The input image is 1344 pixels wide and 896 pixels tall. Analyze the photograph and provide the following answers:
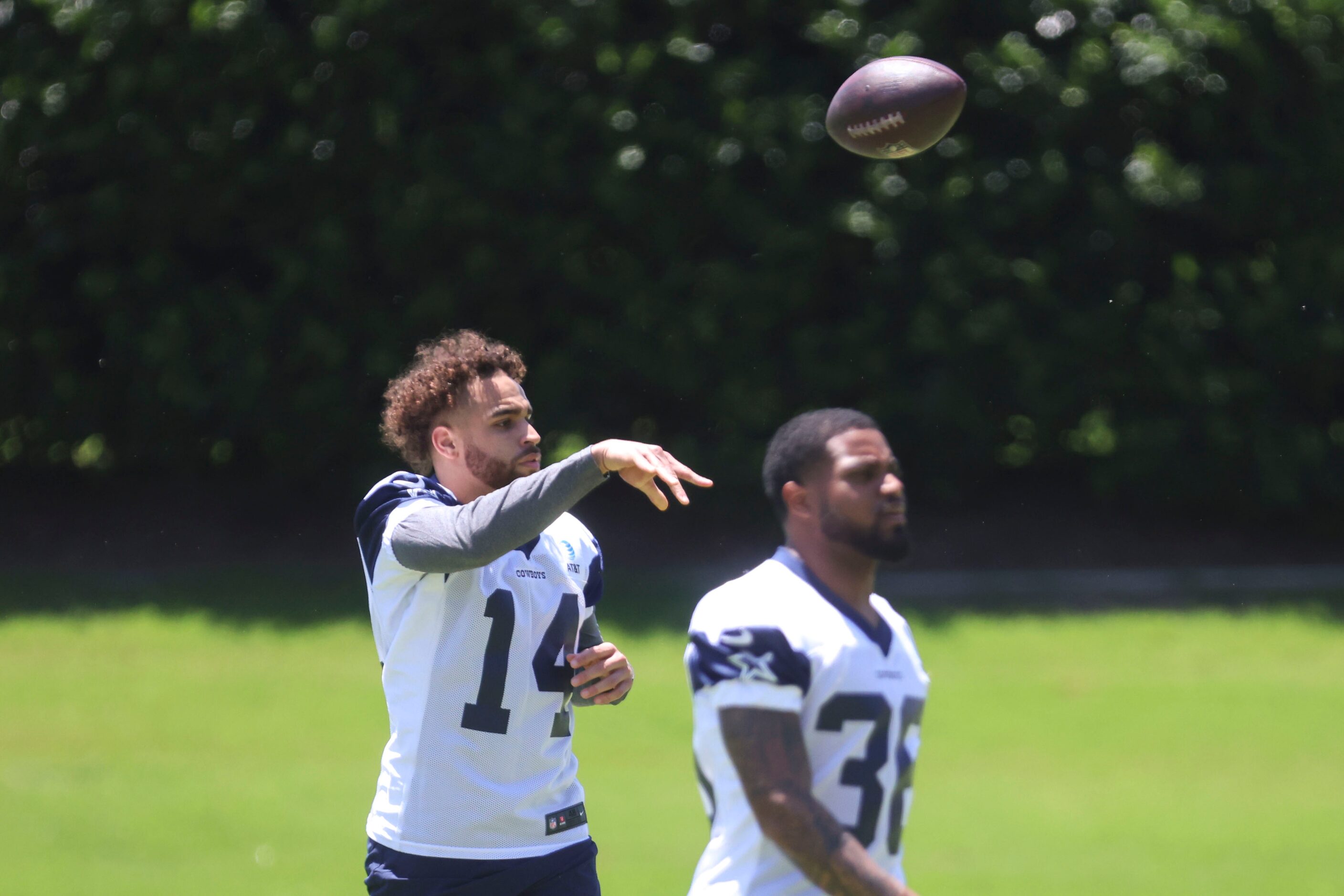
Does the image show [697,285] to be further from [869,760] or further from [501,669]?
[869,760]

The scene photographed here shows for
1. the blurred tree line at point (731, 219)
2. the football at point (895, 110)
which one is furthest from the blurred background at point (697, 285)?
the football at point (895, 110)

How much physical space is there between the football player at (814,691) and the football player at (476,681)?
121cm

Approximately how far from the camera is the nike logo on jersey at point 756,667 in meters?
3.07

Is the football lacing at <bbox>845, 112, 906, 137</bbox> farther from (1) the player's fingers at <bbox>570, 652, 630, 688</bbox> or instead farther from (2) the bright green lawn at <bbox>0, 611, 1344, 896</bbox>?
(2) the bright green lawn at <bbox>0, 611, 1344, 896</bbox>

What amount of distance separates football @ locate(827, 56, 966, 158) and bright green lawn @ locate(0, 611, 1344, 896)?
3801 mm

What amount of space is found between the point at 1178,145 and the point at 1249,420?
9.46 ft

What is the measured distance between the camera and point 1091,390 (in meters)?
15.3

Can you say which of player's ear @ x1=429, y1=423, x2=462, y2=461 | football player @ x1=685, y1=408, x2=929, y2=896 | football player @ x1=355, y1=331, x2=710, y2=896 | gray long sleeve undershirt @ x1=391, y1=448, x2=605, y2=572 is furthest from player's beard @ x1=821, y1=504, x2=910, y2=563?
player's ear @ x1=429, y1=423, x2=462, y2=461

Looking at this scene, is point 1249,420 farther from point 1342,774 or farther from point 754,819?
point 754,819

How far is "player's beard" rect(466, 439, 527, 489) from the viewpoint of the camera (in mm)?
4602

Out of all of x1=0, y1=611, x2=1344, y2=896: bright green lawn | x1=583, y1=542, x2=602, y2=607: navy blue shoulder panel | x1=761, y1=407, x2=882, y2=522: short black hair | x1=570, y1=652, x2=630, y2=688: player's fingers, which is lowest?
x1=0, y1=611, x2=1344, y2=896: bright green lawn

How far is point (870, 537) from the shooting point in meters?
3.26

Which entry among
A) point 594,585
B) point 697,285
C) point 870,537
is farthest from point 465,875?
point 697,285

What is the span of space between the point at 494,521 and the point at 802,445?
37.5 inches
